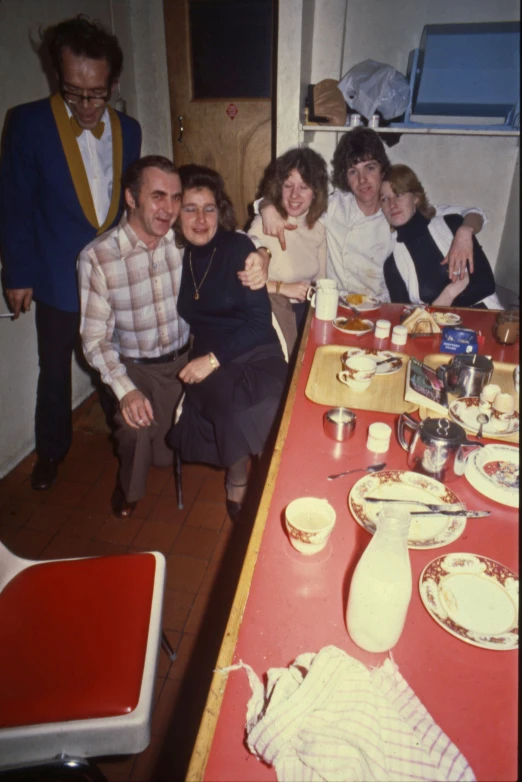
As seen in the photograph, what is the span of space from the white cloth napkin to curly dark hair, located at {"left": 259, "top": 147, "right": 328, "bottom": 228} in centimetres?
237

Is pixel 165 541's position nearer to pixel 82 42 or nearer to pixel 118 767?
pixel 118 767

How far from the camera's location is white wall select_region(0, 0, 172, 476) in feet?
7.57

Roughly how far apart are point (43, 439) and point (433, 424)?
85.9 inches

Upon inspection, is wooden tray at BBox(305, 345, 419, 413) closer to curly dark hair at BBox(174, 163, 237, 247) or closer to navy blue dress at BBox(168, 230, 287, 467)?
navy blue dress at BBox(168, 230, 287, 467)

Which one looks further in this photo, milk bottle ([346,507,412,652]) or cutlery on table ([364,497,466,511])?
cutlery on table ([364,497,466,511])

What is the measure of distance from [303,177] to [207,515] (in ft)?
6.15

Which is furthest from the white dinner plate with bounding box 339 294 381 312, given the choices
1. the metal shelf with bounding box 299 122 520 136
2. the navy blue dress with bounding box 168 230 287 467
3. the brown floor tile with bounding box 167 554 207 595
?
the brown floor tile with bounding box 167 554 207 595

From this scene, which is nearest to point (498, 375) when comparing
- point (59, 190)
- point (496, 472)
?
point (496, 472)

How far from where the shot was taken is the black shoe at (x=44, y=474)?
258 centimetres

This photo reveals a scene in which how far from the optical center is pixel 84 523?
2371 millimetres

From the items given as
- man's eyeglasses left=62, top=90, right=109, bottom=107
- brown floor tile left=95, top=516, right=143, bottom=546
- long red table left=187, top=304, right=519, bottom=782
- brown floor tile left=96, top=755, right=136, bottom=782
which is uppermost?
man's eyeglasses left=62, top=90, right=109, bottom=107

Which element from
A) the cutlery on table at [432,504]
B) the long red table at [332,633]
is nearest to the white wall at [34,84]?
the long red table at [332,633]

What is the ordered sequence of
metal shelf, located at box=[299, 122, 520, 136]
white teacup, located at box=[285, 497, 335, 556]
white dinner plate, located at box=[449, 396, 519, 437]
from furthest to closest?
metal shelf, located at box=[299, 122, 520, 136], white dinner plate, located at box=[449, 396, 519, 437], white teacup, located at box=[285, 497, 335, 556]

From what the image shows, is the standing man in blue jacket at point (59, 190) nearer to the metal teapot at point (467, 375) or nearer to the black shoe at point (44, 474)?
the black shoe at point (44, 474)
